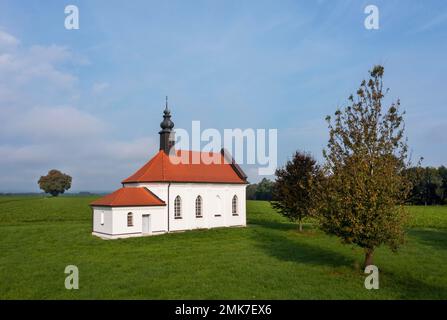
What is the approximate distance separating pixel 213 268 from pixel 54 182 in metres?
116

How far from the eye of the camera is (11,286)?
14.4 metres

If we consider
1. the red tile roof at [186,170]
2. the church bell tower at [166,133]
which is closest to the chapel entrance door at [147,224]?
the red tile roof at [186,170]

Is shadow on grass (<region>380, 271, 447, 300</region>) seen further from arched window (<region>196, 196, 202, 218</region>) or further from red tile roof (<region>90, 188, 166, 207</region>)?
arched window (<region>196, 196, 202, 218</region>)

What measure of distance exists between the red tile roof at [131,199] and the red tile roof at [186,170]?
147cm

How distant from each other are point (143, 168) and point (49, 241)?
1147 cm

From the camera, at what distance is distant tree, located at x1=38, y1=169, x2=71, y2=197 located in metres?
119

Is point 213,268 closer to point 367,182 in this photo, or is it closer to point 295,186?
point 367,182

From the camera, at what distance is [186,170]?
36.0 metres

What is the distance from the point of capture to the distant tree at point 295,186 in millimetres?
32562

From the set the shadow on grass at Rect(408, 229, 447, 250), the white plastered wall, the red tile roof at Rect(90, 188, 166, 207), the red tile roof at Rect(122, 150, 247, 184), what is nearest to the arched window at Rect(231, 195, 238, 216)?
the white plastered wall

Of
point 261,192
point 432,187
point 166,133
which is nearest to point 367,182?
point 166,133

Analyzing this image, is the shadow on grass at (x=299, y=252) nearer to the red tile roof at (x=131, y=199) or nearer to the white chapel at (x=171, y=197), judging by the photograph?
the white chapel at (x=171, y=197)

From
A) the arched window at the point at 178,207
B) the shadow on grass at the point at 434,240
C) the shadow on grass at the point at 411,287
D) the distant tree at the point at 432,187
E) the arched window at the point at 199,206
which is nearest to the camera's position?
the shadow on grass at the point at 411,287
